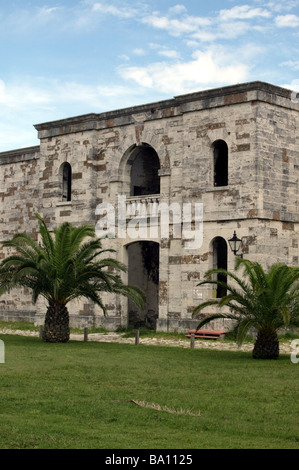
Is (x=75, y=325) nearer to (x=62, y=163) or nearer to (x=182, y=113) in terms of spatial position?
(x=62, y=163)

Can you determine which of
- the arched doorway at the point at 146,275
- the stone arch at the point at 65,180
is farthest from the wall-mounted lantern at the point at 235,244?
the stone arch at the point at 65,180

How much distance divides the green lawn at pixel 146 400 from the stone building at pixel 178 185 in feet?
22.5

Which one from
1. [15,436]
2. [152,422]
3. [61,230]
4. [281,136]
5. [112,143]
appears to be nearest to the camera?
[15,436]

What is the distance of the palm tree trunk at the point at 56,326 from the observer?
23.6m

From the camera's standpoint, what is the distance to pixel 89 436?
30.8 ft

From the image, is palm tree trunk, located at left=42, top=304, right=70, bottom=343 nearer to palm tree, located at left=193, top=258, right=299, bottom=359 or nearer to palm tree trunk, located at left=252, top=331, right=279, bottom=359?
palm tree, located at left=193, top=258, right=299, bottom=359

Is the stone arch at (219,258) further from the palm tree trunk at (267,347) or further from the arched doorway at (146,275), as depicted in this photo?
the palm tree trunk at (267,347)

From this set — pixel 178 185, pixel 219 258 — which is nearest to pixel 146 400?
pixel 178 185

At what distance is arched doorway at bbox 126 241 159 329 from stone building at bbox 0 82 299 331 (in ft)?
0.14

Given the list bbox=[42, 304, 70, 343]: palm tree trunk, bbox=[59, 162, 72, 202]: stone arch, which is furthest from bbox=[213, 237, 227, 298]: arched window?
bbox=[59, 162, 72, 202]: stone arch

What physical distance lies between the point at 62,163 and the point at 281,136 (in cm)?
960

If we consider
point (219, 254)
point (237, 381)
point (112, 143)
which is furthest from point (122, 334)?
point (237, 381)

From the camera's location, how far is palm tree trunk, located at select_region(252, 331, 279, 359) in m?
19.0

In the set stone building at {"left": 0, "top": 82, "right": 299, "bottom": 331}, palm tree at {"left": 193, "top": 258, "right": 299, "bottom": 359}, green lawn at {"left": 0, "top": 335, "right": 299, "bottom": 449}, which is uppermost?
stone building at {"left": 0, "top": 82, "right": 299, "bottom": 331}
